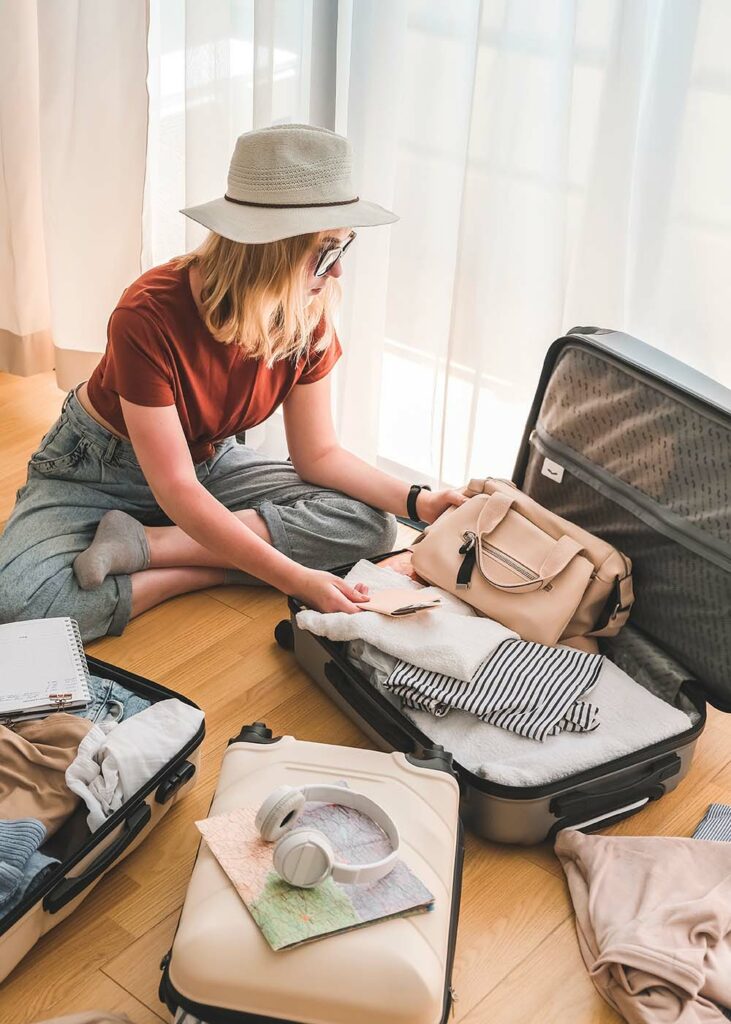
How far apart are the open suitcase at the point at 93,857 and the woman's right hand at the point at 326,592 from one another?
23 centimetres

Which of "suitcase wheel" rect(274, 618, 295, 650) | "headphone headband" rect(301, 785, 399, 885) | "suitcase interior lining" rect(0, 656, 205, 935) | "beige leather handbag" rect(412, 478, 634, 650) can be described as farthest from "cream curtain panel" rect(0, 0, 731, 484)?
"headphone headband" rect(301, 785, 399, 885)

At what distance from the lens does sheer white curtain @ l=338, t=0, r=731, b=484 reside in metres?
1.55

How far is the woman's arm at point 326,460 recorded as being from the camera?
5.73 feet

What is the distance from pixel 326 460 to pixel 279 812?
0.83 meters

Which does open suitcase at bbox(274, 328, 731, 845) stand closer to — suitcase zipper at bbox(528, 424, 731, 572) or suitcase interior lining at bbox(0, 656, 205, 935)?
suitcase zipper at bbox(528, 424, 731, 572)

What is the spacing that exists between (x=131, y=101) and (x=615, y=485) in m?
1.25

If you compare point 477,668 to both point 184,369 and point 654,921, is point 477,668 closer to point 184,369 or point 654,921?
point 654,921

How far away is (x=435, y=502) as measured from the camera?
5.57ft

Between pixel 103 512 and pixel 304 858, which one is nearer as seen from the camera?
pixel 304 858

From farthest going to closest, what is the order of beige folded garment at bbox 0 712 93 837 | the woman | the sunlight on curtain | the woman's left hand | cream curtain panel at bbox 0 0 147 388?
1. cream curtain panel at bbox 0 0 147 388
2. the sunlight on curtain
3. the woman's left hand
4. the woman
5. beige folded garment at bbox 0 712 93 837

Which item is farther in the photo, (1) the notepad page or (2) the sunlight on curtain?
(2) the sunlight on curtain

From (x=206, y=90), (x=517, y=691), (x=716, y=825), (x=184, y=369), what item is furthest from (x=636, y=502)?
(x=206, y=90)

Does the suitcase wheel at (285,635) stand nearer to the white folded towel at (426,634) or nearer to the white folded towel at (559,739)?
the white folded towel at (426,634)

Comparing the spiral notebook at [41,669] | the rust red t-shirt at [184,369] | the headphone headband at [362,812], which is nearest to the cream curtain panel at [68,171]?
the rust red t-shirt at [184,369]
